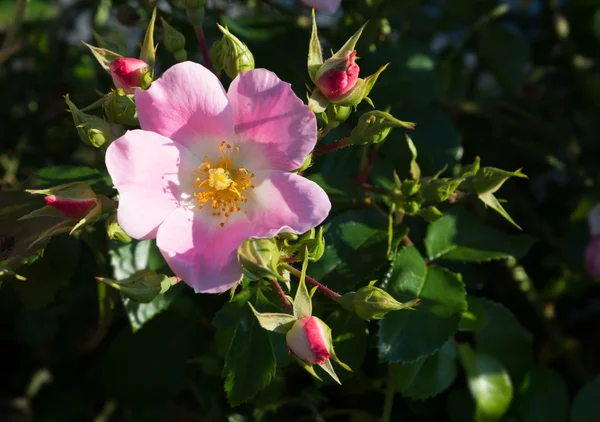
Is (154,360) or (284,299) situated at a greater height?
(284,299)

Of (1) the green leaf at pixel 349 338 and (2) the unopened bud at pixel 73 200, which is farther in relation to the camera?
(1) the green leaf at pixel 349 338

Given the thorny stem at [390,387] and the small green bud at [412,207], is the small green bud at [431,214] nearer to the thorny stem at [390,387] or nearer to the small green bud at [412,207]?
the small green bud at [412,207]

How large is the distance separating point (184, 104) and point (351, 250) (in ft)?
1.20

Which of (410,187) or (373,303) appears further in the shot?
(410,187)

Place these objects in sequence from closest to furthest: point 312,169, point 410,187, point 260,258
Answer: point 260,258 < point 410,187 < point 312,169

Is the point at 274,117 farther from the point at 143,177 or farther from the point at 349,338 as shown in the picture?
the point at 349,338

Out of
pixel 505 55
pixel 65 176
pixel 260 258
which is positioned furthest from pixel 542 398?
pixel 65 176

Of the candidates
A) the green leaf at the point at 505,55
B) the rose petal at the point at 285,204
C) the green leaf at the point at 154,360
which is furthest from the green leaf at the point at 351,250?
the green leaf at the point at 505,55

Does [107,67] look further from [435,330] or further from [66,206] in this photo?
[435,330]

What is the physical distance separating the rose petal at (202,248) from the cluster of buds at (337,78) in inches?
8.7

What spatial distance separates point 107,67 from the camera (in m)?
0.99

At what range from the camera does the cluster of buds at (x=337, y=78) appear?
35.2 inches

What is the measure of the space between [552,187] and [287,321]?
1307 millimetres

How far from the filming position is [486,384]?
4.14ft
